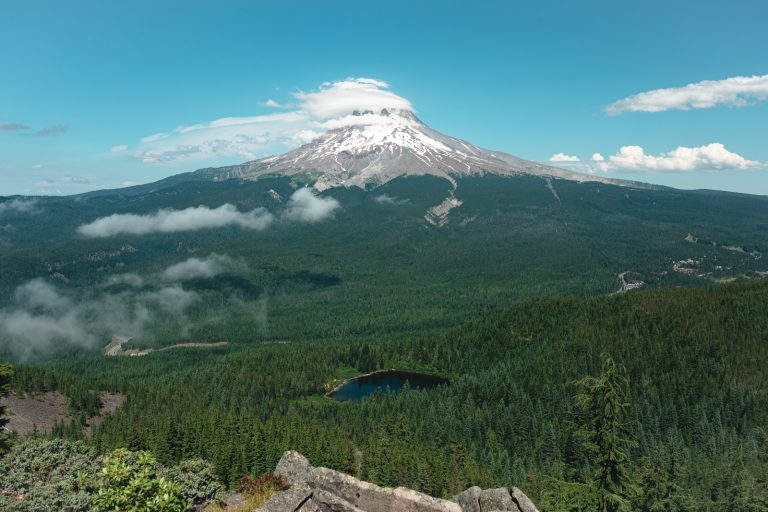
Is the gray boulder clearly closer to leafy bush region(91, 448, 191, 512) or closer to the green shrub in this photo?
the green shrub

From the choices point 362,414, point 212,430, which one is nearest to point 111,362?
point 362,414

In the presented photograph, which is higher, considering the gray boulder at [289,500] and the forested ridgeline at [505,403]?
the gray boulder at [289,500]

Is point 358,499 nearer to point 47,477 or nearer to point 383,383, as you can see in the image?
point 47,477

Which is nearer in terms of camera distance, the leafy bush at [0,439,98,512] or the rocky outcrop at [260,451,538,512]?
the rocky outcrop at [260,451,538,512]

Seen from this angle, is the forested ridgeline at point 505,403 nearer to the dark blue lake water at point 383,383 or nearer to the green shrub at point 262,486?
the dark blue lake water at point 383,383

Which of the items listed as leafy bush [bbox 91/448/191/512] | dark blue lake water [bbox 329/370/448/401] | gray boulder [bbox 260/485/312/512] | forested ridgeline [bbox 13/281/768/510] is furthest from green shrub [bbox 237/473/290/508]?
dark blue lake water [bbox 329/370/448/401]

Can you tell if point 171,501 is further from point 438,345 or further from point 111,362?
point 111,362

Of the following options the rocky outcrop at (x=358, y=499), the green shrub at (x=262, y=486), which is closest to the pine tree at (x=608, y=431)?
the rocky outcrop at (x=358, y=499)
